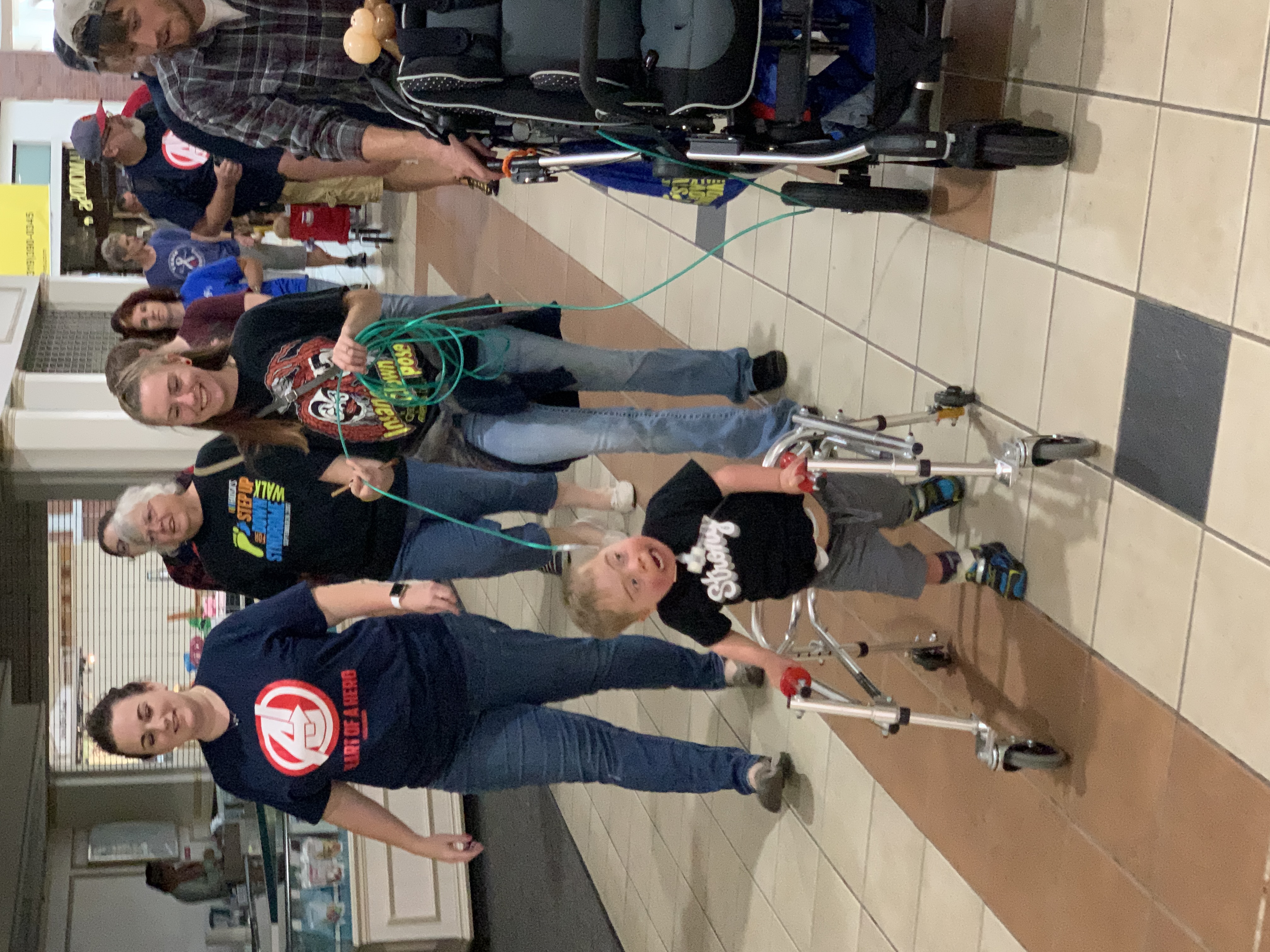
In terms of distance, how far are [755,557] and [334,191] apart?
419 cm

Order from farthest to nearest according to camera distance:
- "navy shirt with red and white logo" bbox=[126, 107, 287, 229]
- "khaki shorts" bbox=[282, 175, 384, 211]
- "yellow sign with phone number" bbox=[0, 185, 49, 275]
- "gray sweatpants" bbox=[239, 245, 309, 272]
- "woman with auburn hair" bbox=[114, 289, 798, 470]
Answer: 1. "yellow sign with phone number" bbox=[0, 185, 49, 275]
2. "gray sweatpants" bbox=[239, 245, 309, 272]
3. "khaki shorts" bbox=[282, 175, 384, 211]
4. "navy shirt with red and white logo" bbox=[126, 107, 287, 229]
5. "woman with auburn hair" bbox=[114, 289, 798, 470]

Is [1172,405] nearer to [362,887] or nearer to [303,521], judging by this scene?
[303,521]

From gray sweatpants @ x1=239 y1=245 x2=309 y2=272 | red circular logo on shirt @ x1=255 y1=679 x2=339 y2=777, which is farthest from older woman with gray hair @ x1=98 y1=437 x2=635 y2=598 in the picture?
gray sweatpants @ x1=239 y1=245 x2=309 y2=272

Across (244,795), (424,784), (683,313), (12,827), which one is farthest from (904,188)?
(12,827)

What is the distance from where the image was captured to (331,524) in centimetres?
307

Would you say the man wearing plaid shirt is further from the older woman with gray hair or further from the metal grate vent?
the metal grate vent

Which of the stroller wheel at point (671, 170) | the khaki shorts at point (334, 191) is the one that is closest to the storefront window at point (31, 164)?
the khaki shorts at point (334, 191)

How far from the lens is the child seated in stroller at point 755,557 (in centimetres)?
232

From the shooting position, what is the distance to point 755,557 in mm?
2324

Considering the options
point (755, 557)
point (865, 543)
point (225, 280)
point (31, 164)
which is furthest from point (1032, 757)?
point (31, 164)

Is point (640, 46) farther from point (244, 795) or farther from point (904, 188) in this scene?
point (244, 795)

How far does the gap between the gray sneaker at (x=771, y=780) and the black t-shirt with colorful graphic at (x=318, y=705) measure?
868 millimetres

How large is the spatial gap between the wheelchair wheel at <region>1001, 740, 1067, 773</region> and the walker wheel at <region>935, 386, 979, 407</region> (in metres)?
0.75

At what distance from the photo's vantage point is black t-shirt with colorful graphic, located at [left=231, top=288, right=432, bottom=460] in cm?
281
